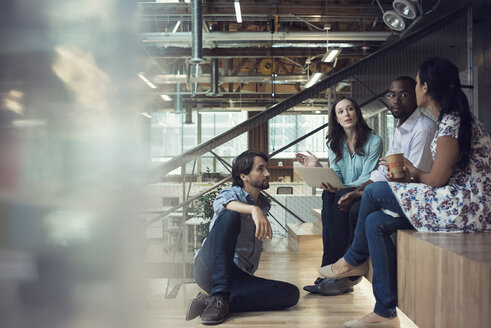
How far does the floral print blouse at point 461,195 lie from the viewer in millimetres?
1378

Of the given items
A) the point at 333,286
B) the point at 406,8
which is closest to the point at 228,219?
the point at 333,286

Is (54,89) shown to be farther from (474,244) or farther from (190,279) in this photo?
(190,279)

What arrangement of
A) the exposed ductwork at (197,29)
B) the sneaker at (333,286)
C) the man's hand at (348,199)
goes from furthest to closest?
the exposed ductwork at (197,29), the sneaker at (333,286), the man's hand at (348,199)

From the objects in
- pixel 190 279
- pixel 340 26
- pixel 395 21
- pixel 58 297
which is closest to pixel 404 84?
pixel 190 279

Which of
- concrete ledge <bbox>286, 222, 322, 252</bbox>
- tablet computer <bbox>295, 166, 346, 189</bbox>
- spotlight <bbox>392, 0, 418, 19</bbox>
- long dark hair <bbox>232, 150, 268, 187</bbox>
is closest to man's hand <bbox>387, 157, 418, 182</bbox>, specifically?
tablet computer <bbox>295, 166, 346, 189</bbox>

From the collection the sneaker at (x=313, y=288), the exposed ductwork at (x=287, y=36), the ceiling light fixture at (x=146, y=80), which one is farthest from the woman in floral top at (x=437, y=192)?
the exposed ductwork at (x=287, y=36)

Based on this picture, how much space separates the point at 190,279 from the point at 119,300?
217 centimetres

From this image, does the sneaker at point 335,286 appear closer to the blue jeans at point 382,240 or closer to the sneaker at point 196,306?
the blue jeans at point 382,240

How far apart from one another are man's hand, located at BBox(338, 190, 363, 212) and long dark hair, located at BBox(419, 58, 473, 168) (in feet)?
1.80

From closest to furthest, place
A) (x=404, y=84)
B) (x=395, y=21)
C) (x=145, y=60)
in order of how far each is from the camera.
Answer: (x=145, y=60) → (x=404, y=84) → (x=395, y=21)

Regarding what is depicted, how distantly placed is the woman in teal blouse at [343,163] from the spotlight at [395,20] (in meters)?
1.99

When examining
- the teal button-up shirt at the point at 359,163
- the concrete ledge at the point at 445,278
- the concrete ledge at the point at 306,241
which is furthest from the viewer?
the concrete ledge at the point at 306,241

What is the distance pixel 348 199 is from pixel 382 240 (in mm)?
370

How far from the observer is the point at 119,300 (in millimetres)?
263
